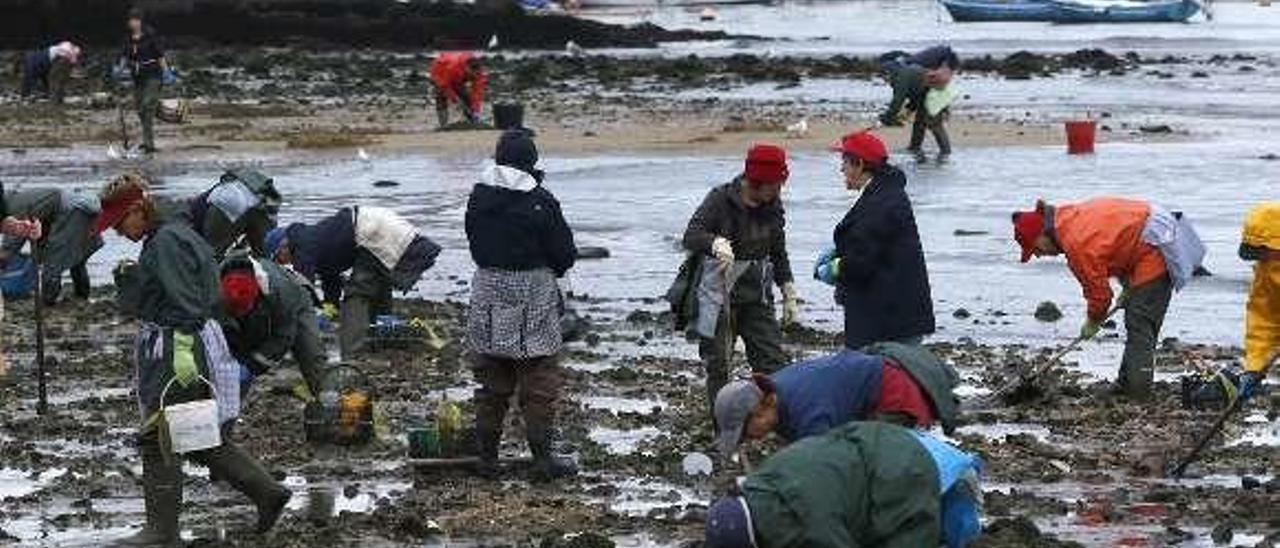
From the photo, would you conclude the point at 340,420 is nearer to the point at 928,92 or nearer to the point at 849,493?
the point at 849,493

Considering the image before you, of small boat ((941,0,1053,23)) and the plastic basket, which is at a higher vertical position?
the plastic basket

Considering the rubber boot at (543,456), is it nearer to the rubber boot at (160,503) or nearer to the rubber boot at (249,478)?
the rubber boot at (249,478)

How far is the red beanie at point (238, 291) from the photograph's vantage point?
1300cm

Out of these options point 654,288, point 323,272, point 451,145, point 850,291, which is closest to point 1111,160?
point 451,145

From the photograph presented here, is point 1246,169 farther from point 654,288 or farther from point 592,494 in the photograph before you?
point 592,494

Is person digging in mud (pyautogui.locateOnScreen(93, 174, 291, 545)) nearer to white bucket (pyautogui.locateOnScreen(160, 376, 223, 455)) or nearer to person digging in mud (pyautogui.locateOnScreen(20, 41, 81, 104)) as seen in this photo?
white bucket (pyautogui.locateOnScreen(160, 376, 223, 455))

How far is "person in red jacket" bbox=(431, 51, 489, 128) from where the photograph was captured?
1563 inches

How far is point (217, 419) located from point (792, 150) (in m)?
25.6

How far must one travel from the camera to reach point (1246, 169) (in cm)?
3381

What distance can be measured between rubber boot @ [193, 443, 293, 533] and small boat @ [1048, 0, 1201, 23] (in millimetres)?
87220

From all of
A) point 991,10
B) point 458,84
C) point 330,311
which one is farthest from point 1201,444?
point 991,10

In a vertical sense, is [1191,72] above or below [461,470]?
below

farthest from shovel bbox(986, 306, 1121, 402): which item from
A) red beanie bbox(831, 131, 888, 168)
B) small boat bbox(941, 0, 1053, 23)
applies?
small boat bbox(941, 0, 1053, 23)

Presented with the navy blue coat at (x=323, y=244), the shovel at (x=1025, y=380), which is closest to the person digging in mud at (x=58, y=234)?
the navy blue coat at (x=323, y=244)
